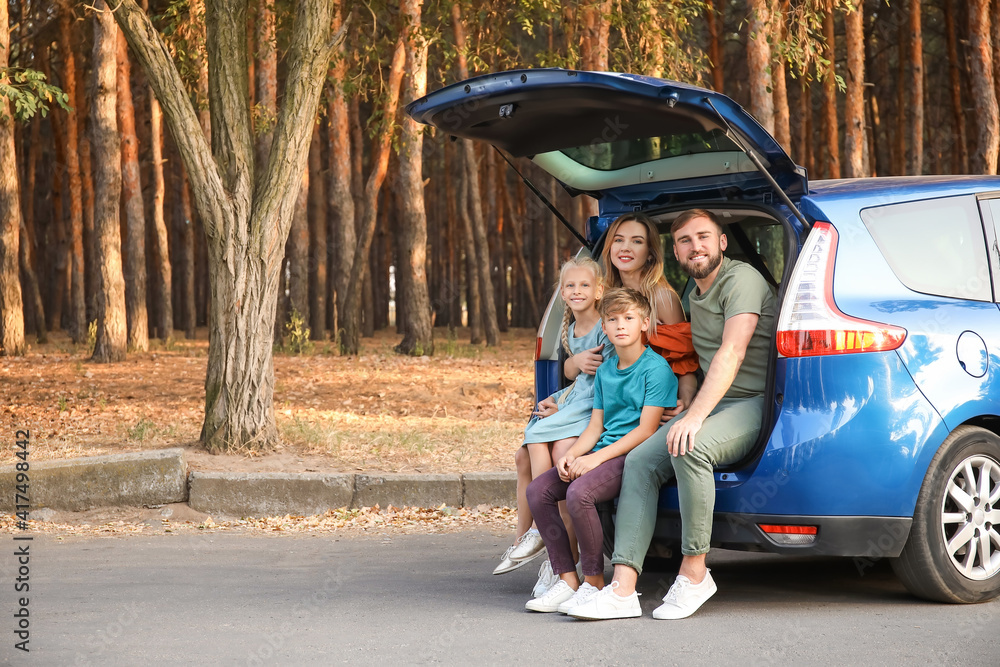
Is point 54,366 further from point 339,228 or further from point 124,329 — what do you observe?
point 339,228

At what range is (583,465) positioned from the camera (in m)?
4.75

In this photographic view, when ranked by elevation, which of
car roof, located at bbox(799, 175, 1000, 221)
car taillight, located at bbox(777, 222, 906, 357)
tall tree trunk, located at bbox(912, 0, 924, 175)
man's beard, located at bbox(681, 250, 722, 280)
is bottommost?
car taillight, located at bbox(777, 222, 906, 357)

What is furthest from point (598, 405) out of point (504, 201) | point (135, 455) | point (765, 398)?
point (504, 201)

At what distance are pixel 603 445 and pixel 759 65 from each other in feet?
38.6

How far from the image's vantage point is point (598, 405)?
4980mm

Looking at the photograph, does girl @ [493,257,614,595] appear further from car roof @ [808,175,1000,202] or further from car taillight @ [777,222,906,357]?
car roof @ [808,175,1000,202]

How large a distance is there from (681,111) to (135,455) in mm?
4983

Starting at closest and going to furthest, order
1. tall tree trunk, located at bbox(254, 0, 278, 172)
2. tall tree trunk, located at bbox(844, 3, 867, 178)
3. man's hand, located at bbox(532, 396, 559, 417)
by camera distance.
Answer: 1. man's hand, located at bbox(532, 396, 559, 417)
2. tall tree trunk, located at bbox(254, 0, 278, 172)
3. tall tree trunk, located at bbox(844, 3, 867, 178)

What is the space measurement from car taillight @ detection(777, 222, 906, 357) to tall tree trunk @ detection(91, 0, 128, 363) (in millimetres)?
14242

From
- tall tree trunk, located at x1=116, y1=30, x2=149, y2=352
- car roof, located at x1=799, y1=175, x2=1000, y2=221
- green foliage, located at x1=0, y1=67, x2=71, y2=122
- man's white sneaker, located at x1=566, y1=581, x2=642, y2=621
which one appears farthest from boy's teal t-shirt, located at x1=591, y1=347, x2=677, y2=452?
tall tree trunk, located at x1=116, y1=30, x2=149, y2=352

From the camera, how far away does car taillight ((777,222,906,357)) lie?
4410 mm

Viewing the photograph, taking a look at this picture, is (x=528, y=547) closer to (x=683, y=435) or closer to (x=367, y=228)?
(x=683, y=435)

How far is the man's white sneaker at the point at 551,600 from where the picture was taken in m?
4.69

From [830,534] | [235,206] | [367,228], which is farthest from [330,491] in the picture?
[367,228]
